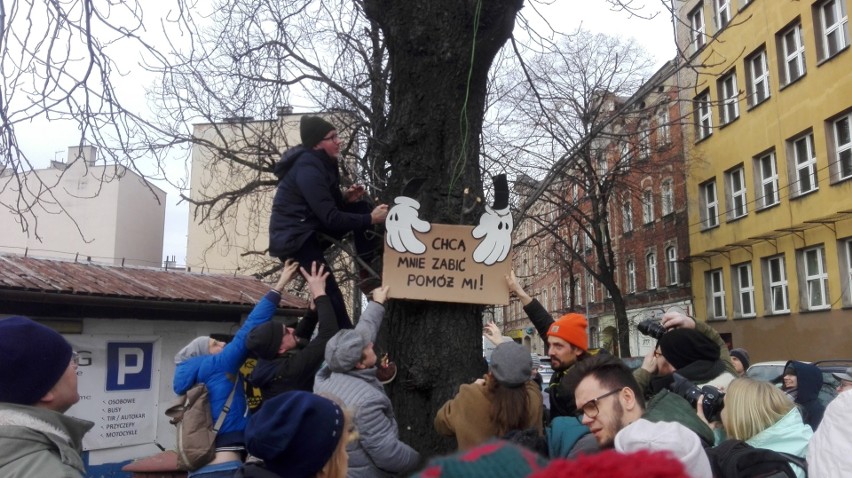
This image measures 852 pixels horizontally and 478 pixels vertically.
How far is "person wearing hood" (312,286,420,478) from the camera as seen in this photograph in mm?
3350

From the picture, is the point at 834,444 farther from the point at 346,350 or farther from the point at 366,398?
the point at 346,350

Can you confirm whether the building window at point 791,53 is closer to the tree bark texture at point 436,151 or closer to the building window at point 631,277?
the building window at point 631,277

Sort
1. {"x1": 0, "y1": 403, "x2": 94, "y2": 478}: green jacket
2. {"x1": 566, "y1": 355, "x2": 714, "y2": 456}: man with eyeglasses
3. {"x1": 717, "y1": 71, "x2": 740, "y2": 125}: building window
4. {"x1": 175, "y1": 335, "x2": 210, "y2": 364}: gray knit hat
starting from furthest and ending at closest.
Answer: {"x1": 717, "y1": 71, "x2": 740, "y2": 125}: building window, {"x1": 175, "y1": 335, "x2": 210, "y2": 364}: gray knit hat, {"x1": 566, "y1": 355, "x2": 714, "y2": 456}: man with eyeglasses, {"x1": 0, "y1": 403, "x2": 94, "y2": 478}: green jacket

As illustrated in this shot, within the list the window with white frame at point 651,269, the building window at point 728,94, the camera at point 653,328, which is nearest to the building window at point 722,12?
the building window at point 728,94

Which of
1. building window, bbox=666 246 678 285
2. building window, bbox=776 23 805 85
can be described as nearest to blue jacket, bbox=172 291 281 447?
building window, bbox=776 23 805 85

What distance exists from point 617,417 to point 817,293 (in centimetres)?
2145

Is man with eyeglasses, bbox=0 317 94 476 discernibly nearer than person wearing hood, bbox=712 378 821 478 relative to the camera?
Yes

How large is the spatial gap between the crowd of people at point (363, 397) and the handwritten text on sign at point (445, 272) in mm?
96

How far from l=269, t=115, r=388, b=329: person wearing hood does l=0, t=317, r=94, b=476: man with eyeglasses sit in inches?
62.4

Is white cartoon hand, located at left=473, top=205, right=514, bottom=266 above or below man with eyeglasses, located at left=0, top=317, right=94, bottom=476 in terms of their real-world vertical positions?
above

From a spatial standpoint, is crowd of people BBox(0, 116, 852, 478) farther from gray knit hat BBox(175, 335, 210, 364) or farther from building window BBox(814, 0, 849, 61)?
building window BBox(814, 0, 849, 61)

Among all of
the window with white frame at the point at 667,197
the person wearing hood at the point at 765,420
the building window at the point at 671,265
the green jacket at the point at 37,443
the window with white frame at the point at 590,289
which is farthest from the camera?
the window with white frame at the point at 590,289

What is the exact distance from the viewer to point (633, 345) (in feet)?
111

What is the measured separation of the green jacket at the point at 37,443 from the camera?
6.72 feet
